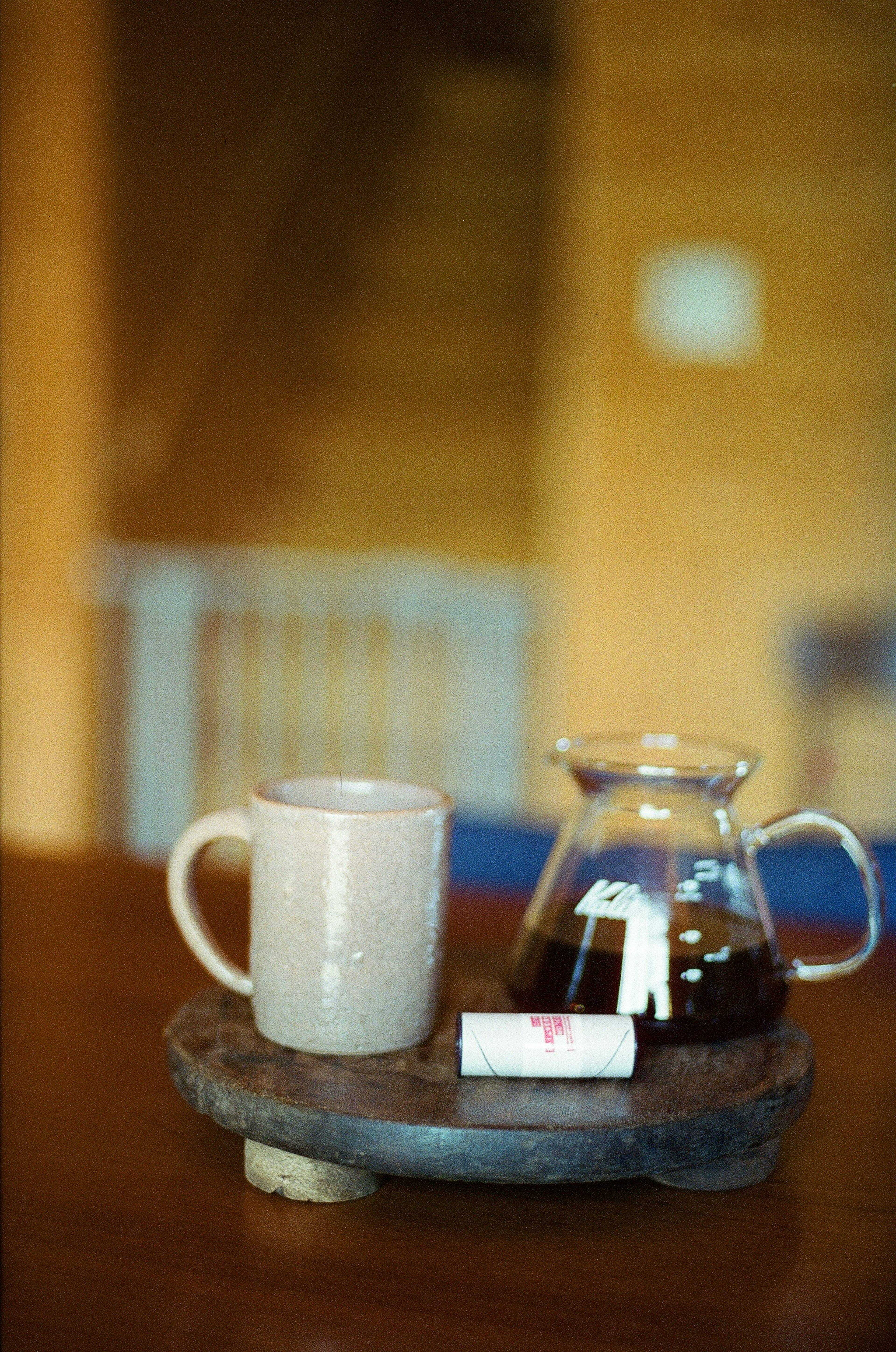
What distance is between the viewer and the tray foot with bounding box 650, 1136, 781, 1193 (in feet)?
1.98

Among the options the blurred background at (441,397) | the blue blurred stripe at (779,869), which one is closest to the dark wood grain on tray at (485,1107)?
the blue blurred stripe at (779,869)

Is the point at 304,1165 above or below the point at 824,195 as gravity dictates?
below

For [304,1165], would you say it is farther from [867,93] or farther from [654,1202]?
[867,93]

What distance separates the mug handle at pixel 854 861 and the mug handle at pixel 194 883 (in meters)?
0.29

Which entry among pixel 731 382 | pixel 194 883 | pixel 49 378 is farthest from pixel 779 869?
pixel 49 378

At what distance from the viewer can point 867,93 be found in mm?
3109

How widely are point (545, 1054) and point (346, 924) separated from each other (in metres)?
0.11

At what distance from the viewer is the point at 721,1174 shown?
606 millimetres

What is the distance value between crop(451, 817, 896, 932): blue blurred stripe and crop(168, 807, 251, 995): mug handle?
59 centimetres

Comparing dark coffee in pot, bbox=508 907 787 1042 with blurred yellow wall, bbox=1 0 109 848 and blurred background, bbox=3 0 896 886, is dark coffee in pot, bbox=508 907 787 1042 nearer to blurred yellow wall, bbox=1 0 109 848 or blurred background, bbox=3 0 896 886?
blurred background, bbox=3 0 896 886

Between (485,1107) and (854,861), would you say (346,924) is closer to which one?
(485,1107)

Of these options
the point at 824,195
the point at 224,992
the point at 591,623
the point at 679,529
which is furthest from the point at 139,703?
the point at 224,992

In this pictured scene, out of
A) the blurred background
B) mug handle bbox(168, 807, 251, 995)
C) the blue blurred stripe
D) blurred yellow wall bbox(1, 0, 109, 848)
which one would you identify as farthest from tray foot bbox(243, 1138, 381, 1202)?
blurred yellow wall bbox(1, 0, 109, 848)

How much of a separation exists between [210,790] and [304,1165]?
10.9 ft
